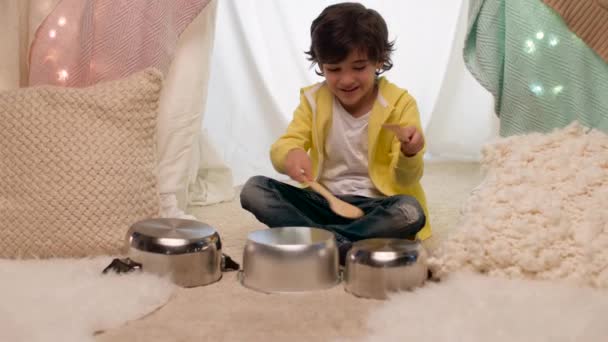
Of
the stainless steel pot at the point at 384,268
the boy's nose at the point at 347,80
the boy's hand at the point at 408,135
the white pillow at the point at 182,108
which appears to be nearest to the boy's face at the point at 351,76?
the boy's nose at the point at 347,80

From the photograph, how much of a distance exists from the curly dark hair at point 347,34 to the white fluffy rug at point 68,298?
518 mm

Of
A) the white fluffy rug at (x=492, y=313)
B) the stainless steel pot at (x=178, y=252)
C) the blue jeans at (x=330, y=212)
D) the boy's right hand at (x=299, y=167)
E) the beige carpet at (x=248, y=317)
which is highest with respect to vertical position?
the boy's right hand at (x=299, y=167)

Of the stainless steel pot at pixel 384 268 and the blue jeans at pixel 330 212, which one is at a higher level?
the blue jeans at pixel 330 212

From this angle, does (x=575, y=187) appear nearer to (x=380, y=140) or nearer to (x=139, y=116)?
(x=380, y=140)

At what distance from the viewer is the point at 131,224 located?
3.97ft

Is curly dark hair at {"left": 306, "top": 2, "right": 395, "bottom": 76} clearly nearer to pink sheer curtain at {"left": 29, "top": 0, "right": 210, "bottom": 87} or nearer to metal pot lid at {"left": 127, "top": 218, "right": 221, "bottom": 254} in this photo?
pink sheer curtain at {"left": 29, "top": 0, "right": 210, "bottom": 87}

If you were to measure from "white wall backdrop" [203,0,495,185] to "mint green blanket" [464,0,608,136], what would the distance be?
0.59 meters

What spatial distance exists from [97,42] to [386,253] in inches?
27.7

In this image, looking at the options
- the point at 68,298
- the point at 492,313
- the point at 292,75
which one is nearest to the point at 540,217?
the point at 492,313

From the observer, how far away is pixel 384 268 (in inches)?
40.4

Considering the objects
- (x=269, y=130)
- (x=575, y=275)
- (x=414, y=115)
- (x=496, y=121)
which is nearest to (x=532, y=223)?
(x=575, y=275)

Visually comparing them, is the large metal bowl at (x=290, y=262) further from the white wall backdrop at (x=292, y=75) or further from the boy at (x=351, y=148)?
the white wall backdrop at (x=292, y=75)

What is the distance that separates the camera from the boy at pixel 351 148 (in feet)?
4.06

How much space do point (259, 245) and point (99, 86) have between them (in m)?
0.45
